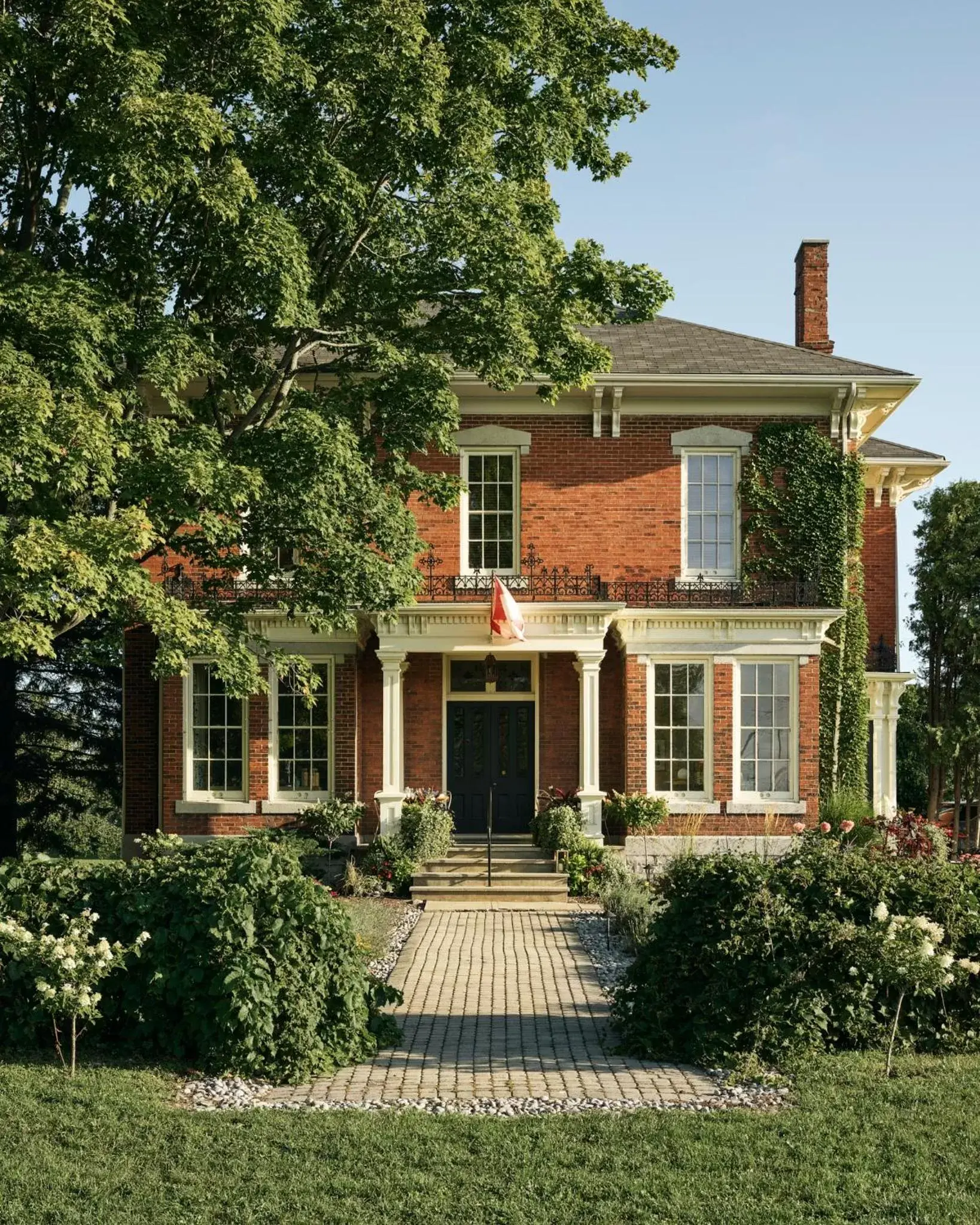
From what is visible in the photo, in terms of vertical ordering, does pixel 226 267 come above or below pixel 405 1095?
above

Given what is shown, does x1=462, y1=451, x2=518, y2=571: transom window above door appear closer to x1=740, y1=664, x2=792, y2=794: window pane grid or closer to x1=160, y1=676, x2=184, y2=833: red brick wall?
x1=740, y1=664, x2=792, y2=794: window pane grid

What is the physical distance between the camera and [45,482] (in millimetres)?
13562

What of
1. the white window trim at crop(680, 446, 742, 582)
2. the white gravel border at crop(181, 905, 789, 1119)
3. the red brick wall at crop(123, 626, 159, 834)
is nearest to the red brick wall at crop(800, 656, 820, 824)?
the white window trim at crop(680, 446, 742, 582)

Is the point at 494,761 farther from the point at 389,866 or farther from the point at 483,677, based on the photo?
the point at 389,866

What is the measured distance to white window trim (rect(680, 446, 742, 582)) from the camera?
21.9 metres

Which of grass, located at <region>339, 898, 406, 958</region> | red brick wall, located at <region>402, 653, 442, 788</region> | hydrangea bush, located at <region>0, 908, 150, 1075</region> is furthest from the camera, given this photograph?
red brick wall, located at <region>402, 653, 442, 788</region>

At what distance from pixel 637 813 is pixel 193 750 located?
7.21m

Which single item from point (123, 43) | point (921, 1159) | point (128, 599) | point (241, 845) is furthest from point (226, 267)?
point (921, 1159)

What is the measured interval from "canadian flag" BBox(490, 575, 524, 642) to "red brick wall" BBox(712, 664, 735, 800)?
3506 mm

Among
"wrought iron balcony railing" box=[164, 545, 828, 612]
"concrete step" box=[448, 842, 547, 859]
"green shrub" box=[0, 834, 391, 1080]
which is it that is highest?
"wrought iron balcony railing" box=[164, 545, 828, 612]

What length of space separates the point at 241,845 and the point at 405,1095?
2.34 meters

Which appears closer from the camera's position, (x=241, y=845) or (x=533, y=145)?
(x=241, y=845)

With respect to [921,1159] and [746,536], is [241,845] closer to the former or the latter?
[921,1159]

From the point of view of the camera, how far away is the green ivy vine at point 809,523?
858 inches
